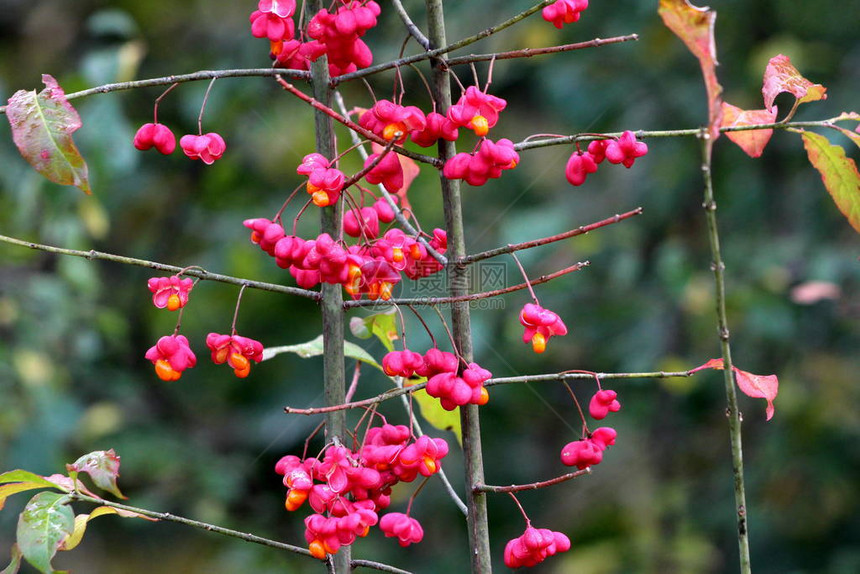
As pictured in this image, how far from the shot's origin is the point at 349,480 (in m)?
0.65

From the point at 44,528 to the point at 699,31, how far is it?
20.8 inches

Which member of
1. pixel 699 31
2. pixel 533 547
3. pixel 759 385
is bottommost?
pixel 533 547

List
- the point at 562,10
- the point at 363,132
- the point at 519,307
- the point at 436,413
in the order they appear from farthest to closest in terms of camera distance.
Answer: the point at 519,307
the point at 436,413
the point at 562,10
the point at 363,132

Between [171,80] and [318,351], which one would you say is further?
[318,351]

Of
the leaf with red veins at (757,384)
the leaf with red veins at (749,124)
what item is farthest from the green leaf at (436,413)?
the leaf with red veins at (749,124)

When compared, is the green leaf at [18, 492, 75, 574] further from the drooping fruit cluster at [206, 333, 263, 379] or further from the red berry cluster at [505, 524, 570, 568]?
the red berry cluster at [505, 524, 570, 568]

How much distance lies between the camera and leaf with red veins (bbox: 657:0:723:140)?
478 mm

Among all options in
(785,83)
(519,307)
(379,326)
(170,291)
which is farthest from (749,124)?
(519,307)

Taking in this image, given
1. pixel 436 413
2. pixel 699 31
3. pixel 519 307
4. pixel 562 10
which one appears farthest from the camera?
pixel 519 307

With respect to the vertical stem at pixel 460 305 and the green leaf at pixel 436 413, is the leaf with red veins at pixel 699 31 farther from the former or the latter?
the green leaf at pixel 436 413

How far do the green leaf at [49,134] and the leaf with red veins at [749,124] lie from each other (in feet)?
1.53

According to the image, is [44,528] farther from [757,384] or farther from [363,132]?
[757,384]

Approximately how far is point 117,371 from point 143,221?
445 mm

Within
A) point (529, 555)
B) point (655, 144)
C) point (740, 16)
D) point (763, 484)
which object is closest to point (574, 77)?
point (655, 144)
